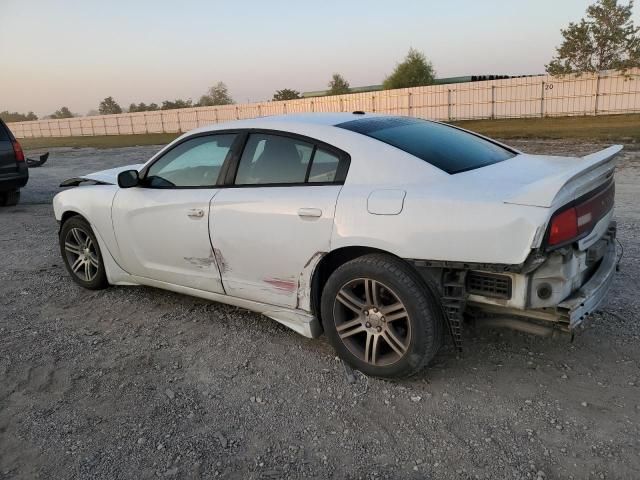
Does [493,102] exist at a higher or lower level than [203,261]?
higher

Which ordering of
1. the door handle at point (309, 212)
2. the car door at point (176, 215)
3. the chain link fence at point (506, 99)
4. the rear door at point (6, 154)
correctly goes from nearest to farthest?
the door handle at point (309, 212)
the car door at point (176, 215)
the rear door at point (6, 154)
the chain link fence at point (506, 99)

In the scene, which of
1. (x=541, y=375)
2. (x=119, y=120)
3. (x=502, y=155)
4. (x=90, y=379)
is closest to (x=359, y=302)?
(x=541, y=375)

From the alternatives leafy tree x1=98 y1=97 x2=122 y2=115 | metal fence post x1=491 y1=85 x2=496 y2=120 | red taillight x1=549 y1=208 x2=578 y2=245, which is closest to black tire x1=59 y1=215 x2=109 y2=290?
red taillight x1=549 y1=208 x2=578 y2=245

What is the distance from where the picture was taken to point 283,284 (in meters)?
3.59

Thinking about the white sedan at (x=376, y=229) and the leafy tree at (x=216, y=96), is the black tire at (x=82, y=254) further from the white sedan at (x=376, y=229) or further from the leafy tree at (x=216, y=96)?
the leafy tree at (x=216, y=96)

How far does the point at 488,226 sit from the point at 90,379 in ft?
8.73

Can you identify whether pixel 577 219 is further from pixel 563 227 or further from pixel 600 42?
pixel 600 42

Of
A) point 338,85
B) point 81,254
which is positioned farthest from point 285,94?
point 81,254

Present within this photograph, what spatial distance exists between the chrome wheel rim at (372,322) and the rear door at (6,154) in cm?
871

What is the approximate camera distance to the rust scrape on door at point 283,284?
355 centimetres

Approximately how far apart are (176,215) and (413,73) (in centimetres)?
5920

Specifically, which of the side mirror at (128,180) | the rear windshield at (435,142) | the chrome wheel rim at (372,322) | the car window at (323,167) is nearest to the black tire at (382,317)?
the chrome wheel rim at (372,322)

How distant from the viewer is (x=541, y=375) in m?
3.27

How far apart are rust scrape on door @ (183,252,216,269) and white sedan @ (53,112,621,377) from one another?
0.01 meters
